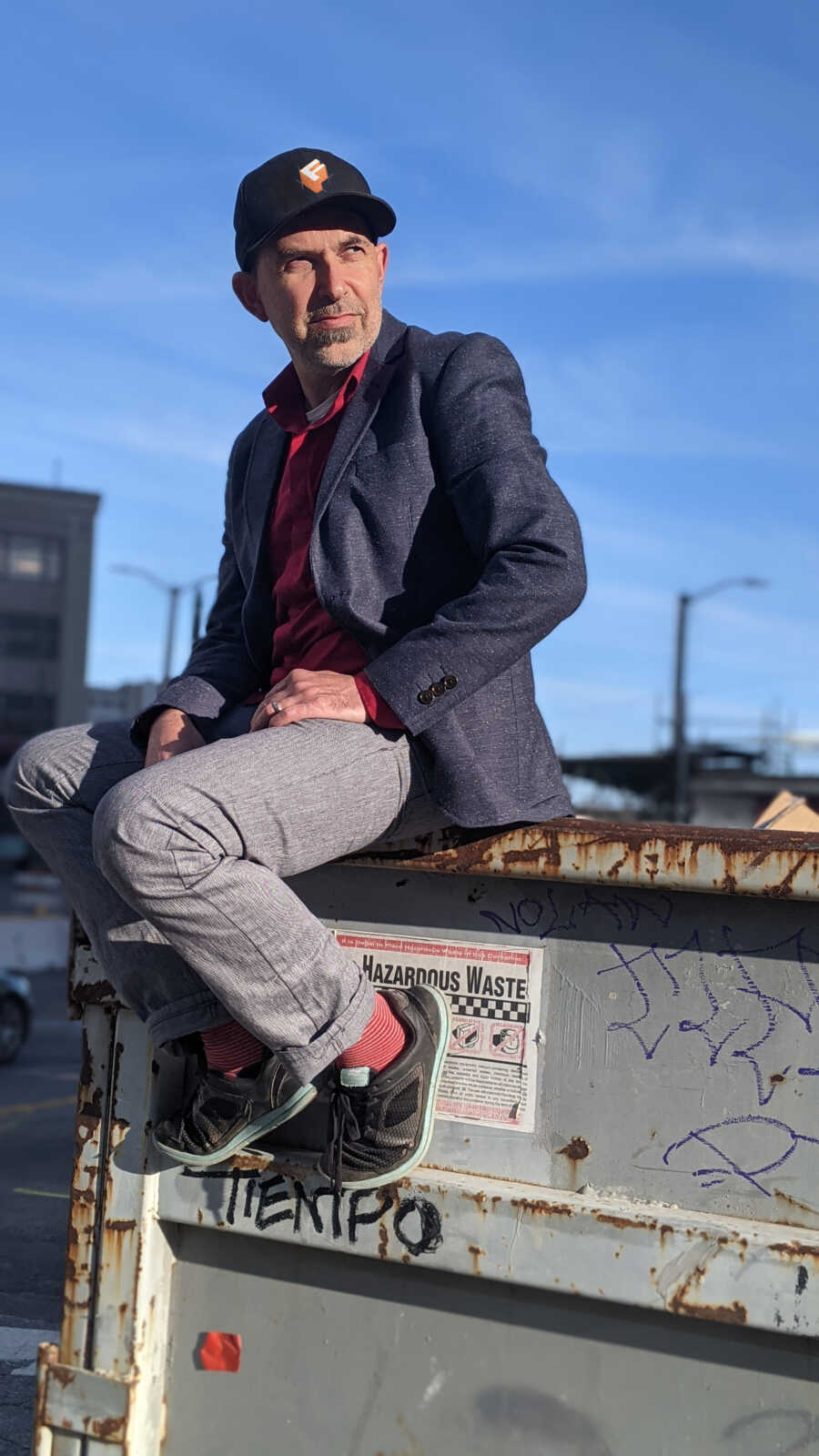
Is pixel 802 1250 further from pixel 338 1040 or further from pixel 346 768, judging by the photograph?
pixel 346 768

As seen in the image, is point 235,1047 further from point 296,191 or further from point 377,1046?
point 296,191

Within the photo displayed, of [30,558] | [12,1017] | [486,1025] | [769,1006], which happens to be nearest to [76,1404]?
[486,1025]

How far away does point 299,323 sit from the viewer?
2533 millimetres

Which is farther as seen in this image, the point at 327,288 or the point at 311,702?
the point at 327,288

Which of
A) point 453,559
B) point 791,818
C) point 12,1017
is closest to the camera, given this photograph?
point 453,559

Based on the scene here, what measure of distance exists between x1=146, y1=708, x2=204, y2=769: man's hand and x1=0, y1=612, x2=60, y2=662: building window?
2479 inches

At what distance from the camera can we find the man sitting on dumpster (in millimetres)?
2055

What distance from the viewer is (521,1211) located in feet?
6.59

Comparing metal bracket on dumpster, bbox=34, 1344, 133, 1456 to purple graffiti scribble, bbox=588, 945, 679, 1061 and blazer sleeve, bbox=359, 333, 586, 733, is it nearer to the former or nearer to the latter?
purple graffiti scribble, bbox=588, 945, 679, 1061

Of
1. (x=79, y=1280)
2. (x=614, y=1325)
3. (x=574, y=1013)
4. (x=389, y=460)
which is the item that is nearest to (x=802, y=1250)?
(x=614, y=1325)

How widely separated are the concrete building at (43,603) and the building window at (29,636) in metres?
0.04

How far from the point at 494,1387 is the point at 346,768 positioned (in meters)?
0.95

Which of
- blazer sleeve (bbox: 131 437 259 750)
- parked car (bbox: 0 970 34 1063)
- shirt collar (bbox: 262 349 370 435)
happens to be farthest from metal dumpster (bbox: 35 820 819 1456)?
parked car (bbox: 0 970 34 1063)

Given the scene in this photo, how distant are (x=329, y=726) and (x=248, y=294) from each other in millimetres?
982
